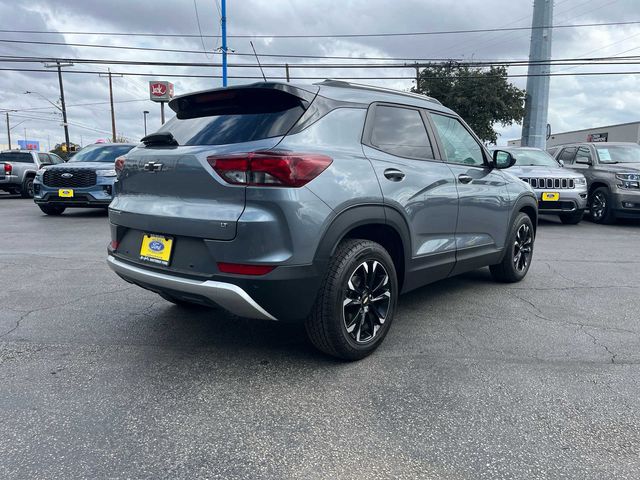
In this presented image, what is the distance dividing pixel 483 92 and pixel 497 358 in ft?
94.1

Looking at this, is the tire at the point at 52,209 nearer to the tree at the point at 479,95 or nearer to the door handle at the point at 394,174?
the door handle at the point at 394,174

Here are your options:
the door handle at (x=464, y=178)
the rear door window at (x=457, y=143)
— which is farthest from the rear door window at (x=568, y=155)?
the door handle at (x=464, y=178)

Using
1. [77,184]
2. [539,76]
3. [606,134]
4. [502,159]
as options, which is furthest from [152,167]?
[606,134]

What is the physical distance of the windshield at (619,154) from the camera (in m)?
11.1

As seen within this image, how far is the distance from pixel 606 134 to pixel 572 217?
42826 millimetres

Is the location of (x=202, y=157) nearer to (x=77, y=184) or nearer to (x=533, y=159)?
(x=77, y=184)

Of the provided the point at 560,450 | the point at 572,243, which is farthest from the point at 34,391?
the point at 572,243

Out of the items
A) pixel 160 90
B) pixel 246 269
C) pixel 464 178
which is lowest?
pixel 246 269

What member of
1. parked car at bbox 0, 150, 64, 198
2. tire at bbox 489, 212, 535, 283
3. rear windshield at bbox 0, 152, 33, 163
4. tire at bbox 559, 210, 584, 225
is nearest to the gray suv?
tire at bbox 489, 212, 535, 283

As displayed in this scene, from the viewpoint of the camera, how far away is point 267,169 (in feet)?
8.95

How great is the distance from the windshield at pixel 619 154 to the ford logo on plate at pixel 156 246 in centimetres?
1098

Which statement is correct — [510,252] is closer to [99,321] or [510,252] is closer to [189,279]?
[189,279]

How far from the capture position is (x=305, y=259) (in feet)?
9.21

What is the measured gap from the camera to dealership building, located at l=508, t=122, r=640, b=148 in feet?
135
